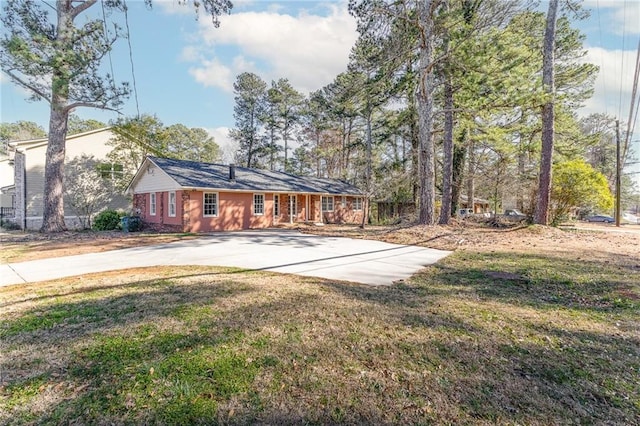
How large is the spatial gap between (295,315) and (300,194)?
16626 mm

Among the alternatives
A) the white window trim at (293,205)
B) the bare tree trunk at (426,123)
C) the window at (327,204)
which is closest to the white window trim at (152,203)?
the white window trim at (293,205)

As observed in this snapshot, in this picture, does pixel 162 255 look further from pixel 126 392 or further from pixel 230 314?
pixel 126 392

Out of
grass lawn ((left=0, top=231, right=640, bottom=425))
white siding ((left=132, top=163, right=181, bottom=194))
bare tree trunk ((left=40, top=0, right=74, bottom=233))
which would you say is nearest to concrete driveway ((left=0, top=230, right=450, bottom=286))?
grass lawn ((left=0, top=231, right=640, bottom=425))

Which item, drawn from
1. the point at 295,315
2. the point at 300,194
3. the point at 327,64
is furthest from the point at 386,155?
the point at 295,315

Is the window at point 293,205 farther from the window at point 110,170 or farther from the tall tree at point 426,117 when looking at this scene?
the window at point 110,170

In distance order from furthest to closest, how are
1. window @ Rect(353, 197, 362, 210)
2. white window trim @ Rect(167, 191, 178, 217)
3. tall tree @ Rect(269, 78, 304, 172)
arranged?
tall tree @ Rect(269, 78, 304, 172) → window @ Rect(353, 197, 362, 210) → white window trim @ Rect(167, 191, 178, 217)

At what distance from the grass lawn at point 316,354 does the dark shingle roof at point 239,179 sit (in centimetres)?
1136

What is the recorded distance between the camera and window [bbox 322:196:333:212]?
22.0 metres

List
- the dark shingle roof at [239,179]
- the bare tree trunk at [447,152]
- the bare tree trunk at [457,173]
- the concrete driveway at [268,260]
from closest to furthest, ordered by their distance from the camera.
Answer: the concrete driveway at [268,260]
the bare tree trunk at [447,152]
the dark shingle roof at [239,179]
the bare tree trunk at [457,173]

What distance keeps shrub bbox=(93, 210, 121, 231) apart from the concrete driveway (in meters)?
9.82

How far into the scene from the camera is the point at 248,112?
32625 mm

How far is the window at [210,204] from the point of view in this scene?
52.1 ft

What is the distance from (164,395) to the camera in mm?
2322

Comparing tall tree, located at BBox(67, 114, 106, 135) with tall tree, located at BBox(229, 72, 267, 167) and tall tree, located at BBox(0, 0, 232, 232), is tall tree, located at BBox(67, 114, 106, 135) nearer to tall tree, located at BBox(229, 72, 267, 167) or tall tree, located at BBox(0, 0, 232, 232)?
tall tree, located at BBox(229, 72, 267, 167)
